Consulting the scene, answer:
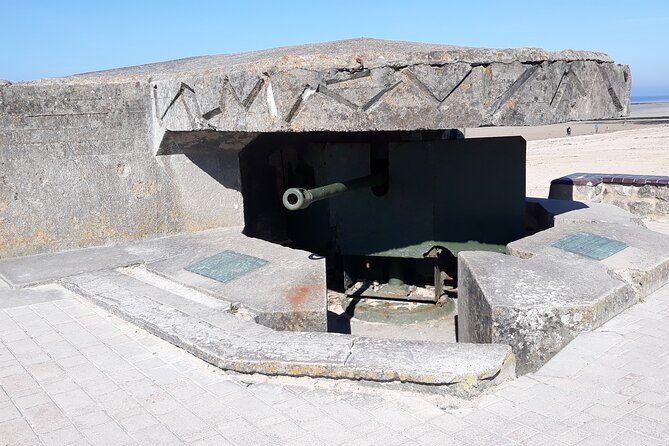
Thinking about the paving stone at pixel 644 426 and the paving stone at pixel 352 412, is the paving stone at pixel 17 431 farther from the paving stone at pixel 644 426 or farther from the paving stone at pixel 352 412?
the paving stone at pixel 644 426

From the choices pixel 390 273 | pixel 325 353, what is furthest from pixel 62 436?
pixel 390 273

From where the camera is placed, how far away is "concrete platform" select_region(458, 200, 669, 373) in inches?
127

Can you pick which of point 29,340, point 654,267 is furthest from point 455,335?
point 29,340

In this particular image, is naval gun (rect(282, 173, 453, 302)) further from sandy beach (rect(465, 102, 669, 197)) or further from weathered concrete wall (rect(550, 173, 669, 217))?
sandy beach (rect(465, 102, 669, 197))

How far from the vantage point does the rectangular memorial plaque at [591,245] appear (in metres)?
4.41

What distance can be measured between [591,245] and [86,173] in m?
3.93

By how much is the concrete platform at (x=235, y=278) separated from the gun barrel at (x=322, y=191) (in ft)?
1.37

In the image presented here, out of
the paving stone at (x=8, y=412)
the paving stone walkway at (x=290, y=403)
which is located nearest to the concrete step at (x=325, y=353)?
the paving stone walkway at (x=290, y=403)

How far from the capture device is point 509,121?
12.9 feet

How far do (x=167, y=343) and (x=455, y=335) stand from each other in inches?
110

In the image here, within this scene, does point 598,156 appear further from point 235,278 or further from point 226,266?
point 235,278

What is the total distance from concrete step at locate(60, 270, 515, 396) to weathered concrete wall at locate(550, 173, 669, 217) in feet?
17.1

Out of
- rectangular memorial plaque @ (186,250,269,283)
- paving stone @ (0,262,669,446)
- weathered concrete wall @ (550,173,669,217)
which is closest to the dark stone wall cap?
weathered concrete wall @ (550,173,669,217)

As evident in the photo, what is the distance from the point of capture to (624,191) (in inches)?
297
